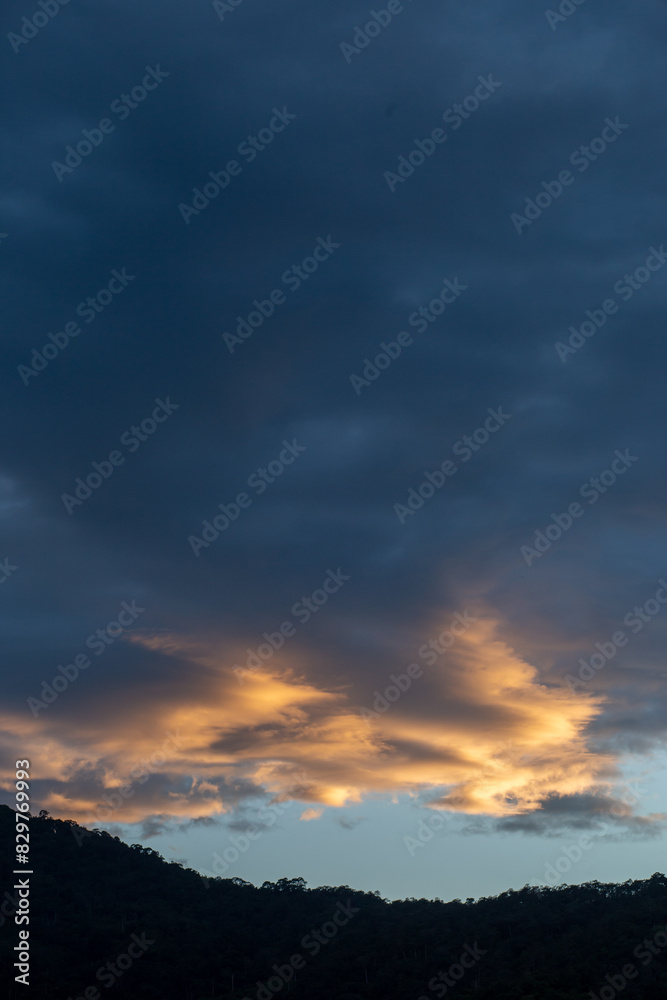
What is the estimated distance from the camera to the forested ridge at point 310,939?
80312 mm

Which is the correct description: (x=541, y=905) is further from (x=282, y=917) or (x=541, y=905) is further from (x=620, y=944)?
(x=282, y=917)

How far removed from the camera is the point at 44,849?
5187 inches

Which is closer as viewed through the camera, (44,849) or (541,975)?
(541,975)

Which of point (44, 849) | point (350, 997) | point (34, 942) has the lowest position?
point (350, 997)

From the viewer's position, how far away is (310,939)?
344 feet

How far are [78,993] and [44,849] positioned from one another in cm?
4490

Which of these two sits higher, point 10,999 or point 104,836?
point 104,836

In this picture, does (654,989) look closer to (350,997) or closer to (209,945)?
(350,997)

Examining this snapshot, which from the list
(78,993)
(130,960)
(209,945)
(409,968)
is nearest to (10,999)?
(78,993)

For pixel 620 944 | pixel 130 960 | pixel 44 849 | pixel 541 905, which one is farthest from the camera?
pixel 44 849

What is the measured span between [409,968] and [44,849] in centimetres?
6444

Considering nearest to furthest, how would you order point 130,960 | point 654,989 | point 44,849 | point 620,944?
point 654,989
point 620,944
point 130,960
point 44,849

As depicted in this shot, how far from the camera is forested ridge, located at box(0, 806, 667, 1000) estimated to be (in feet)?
263

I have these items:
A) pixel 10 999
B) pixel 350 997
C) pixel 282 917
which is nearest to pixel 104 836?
pixel 282 917
